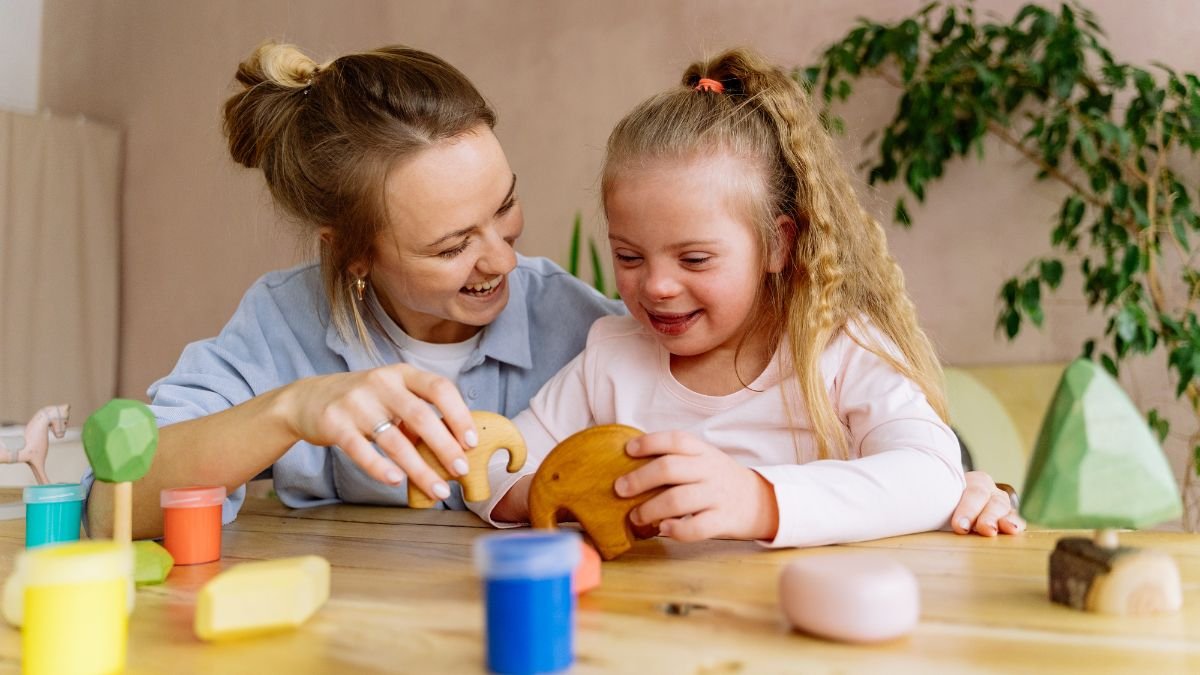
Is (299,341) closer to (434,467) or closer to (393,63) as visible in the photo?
(393,63)

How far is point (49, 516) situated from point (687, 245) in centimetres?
80

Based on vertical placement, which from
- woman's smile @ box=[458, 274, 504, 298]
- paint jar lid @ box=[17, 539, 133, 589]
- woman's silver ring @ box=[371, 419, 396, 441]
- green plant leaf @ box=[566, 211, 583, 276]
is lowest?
paint jar lid @ box=[17, 539, 133, 589]

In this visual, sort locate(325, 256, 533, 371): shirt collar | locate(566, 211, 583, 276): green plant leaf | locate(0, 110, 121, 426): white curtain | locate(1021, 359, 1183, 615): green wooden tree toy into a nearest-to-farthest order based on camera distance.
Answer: locate(1021, 359, 1183, 615): green wooden tree toy < locate(325, 256, 533, 371): shirt collar < locate(566, 211, 583, 276): green plant leaf < locate(0, 110, 121, 426): white curtain

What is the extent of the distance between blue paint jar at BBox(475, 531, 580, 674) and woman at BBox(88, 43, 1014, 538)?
617mm

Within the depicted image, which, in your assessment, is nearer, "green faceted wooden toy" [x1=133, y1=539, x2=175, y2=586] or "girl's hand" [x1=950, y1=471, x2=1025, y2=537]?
"green faceted wooden toy" [x1=133, y1=539, x2=175, y2=586]

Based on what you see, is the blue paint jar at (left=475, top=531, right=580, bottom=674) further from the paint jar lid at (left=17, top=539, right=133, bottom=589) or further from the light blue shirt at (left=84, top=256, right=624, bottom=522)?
the light blue shirt at (left=84, top=256, right=624, bottom=522)

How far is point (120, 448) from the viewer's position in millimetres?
782

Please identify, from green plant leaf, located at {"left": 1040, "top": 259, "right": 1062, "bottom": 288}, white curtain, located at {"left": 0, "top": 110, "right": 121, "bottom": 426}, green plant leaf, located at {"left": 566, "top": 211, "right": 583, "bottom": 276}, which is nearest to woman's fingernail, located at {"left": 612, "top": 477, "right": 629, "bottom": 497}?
green plant leaf, located at {"left": 1040, "top": 259, "right": 1062, "bottom": 288}

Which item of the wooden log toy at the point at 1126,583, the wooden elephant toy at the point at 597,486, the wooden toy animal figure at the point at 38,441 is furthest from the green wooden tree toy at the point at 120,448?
the wooden log toy at the point at 1126,583

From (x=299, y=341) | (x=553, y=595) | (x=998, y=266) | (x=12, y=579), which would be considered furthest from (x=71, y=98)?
(x=553, y=595)

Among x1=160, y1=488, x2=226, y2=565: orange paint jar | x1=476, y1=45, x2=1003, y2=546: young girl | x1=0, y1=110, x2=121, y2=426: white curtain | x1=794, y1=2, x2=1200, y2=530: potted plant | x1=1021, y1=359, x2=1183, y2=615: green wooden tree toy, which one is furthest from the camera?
x1=0, y1=110, x2=121, y2=426: white curtain

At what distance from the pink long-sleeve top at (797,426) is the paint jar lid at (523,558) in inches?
15.5

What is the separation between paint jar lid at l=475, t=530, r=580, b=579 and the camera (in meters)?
→ 0.57

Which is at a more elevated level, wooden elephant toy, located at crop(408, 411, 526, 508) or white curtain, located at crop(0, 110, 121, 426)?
white curtain, located at crop(0, 110, 121, 426)
